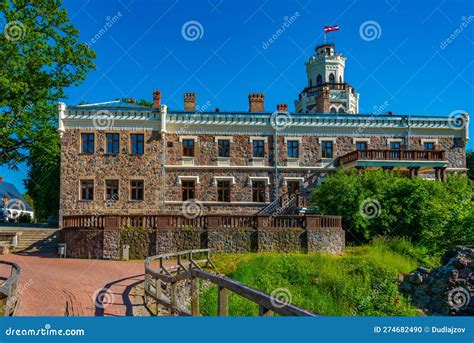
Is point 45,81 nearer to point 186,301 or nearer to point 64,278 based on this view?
point 64,278

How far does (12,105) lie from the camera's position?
26578 millimetres

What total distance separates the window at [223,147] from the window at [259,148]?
1.85 meters

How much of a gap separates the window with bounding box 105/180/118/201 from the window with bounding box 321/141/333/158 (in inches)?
557

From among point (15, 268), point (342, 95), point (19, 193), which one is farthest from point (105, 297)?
point (19, 193)

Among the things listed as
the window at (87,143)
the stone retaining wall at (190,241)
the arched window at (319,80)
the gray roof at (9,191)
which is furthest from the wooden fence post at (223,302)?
the arched window at (319,80)

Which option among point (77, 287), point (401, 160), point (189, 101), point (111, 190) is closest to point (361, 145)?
point (401, 160)

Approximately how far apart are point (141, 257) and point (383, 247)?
1149cm

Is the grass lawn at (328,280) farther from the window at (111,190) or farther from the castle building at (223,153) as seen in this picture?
the window at (111,190)

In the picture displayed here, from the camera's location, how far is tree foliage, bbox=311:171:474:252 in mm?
22922

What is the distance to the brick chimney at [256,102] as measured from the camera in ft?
106

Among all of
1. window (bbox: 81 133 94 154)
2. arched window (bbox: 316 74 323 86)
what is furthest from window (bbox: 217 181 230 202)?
arched window (bbox: 316 74 323 86)

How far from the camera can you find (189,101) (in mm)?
32469

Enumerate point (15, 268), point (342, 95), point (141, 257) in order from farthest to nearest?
point (342, 95), point (141, 257), point (15, 268)

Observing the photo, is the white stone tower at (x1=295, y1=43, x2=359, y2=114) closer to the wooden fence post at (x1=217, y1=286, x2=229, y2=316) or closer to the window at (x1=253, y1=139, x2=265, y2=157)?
the window at (x1=253, y1=139, x2=265, y2=157)
